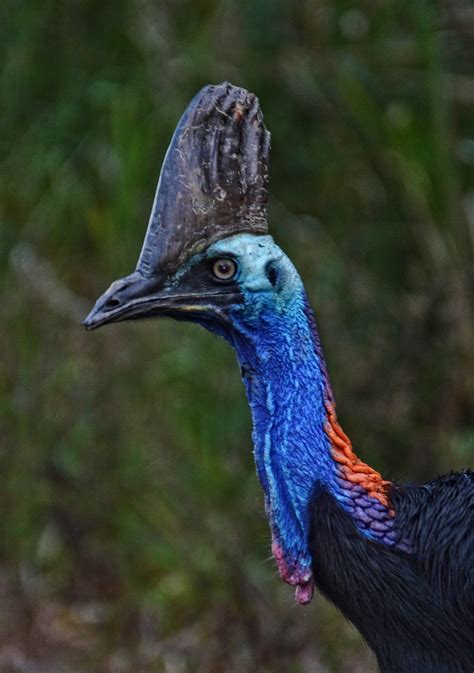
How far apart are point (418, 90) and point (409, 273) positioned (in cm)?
61

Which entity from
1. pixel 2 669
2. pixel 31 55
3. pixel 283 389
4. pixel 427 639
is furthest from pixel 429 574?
pixel 31 55

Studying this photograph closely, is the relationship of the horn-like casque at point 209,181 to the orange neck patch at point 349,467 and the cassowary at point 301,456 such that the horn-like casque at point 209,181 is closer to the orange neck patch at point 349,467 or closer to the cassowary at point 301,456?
the cassowary at point 301,456

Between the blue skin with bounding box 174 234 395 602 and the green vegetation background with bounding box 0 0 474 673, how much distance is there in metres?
1.79

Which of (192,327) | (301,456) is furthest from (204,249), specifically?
(192,327)

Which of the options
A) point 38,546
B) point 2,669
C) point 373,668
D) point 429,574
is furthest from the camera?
point 38,546

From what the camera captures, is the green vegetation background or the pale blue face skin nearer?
the pale blue face skin

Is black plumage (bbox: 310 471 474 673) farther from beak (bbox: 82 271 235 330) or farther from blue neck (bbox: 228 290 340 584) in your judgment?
beak (bbox: 82 271 235 330)

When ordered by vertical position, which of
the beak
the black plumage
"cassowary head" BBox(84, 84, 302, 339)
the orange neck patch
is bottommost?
the black plumage

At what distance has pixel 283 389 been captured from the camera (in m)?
2.44

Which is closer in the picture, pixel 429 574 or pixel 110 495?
pixel 429 574

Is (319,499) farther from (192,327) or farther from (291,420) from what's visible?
(192,327)

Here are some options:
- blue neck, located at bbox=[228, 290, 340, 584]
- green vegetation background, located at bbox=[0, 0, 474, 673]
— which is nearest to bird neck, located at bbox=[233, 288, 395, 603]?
blue neck, located at bbox=[228, 290, 340, 584]

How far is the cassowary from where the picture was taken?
7.91 ft

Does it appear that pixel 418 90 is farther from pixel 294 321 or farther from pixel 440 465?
pixel 294 321
